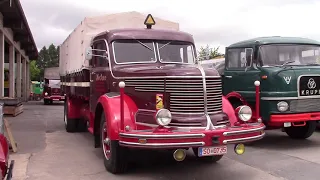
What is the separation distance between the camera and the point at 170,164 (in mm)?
6586

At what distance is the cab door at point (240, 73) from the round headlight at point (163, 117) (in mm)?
3738

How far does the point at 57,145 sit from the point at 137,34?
3456 mm

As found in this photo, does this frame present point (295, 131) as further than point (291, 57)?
Yes

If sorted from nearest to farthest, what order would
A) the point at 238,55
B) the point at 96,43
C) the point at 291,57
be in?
the point at 96,43 → the point at 291,57 → the point at 238,55

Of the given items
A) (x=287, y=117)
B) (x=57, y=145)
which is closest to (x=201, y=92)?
(x=287, y=117)

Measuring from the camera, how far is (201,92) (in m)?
5.46

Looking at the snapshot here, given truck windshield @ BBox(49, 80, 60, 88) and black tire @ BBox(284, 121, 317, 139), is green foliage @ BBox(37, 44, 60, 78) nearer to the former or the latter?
truck windshield @ BBox(49, 80, 60, 88)

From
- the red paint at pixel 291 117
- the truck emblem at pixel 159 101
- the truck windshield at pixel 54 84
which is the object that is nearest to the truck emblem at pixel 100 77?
the truck emblem at pixel 159 101

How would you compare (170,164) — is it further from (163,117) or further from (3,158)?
(3,158)

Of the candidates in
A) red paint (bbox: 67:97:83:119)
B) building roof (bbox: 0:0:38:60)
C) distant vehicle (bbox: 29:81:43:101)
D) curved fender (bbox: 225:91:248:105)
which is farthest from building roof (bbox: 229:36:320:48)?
distant vehicle (bbox: 29:81:43:101)

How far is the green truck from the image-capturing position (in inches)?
301

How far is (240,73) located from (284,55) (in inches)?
42.8

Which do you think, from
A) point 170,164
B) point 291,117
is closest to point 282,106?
point 291,117

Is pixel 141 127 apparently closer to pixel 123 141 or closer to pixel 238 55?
pixel 123 141
